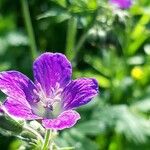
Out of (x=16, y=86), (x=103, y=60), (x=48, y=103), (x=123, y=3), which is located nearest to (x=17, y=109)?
(x=16, y=86)

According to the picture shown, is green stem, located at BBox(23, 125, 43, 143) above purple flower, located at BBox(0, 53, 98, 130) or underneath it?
underneath

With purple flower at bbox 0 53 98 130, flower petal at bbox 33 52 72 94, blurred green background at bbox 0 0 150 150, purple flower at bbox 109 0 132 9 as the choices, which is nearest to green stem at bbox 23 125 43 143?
purple flower at bbox 0 53 98 130

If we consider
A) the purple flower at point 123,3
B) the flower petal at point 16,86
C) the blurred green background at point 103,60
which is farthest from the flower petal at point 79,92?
the purple flower at point 123,3

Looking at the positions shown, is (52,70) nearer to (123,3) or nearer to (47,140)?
(47,140)

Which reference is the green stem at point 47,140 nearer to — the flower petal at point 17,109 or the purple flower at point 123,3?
the flower petal at point 17,109

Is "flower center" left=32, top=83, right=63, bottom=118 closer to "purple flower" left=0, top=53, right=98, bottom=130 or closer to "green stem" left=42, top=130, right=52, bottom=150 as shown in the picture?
"purple flower" left=0, top=53, right=98, bottom=130

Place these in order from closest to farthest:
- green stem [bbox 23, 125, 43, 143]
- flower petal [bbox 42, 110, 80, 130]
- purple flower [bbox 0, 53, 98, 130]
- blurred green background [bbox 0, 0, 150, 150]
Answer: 1. flower petal [bbox 42, 110, 80, 130]
2. purple flower [bbox 0, 53, 98, 130]
3. green stem [bbox 23, 125, 43, 143]
4. blurred green background [bbox 0, 0, 150, 150]
